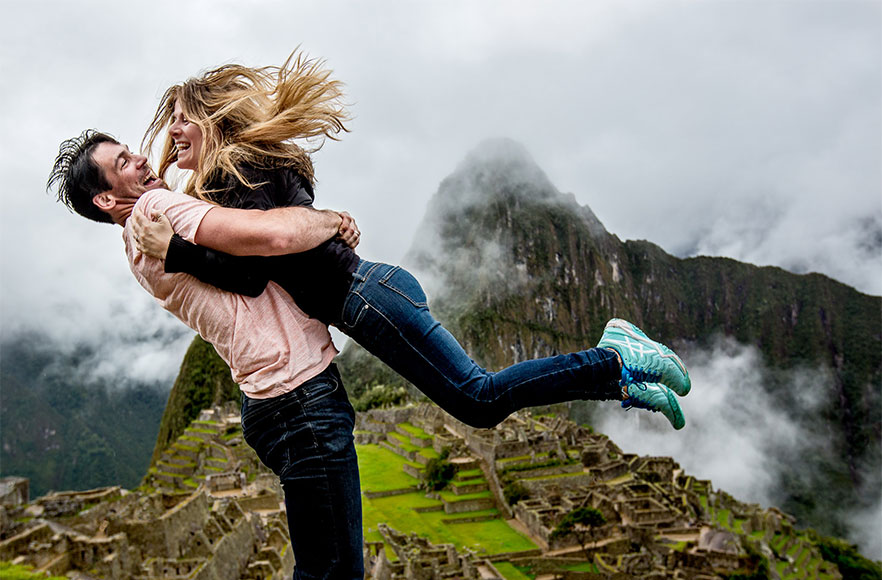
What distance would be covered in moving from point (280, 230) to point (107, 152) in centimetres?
85

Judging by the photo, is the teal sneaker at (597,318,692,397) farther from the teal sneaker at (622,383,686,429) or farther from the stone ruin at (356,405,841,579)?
the stone ruin at (356,405,841,579)

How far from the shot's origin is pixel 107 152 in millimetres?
2580

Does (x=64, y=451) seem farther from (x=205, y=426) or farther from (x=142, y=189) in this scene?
(x=142, y=189)

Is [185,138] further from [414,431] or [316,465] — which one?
[414,431]

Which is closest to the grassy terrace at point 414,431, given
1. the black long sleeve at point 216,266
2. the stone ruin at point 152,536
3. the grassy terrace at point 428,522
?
the grassy terrace at point 428,522

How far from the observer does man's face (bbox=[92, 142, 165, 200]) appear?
257 centimetres

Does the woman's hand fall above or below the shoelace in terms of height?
above

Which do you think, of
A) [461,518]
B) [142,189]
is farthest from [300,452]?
[461,518]

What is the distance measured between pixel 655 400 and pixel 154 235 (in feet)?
5.96

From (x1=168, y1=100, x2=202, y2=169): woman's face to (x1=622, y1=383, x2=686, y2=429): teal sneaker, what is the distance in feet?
5.89

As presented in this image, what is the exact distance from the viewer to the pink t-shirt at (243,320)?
2305 mm

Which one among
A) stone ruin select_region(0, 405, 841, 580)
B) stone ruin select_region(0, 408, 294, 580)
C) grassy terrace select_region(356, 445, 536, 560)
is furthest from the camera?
grassy terrace select_region(356, 445, 536, 560)

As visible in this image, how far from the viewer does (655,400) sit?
2510 mm

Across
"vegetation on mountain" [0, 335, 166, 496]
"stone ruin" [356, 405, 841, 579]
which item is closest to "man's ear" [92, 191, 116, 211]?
"stone ruin" [356, 405, 841, 579]
